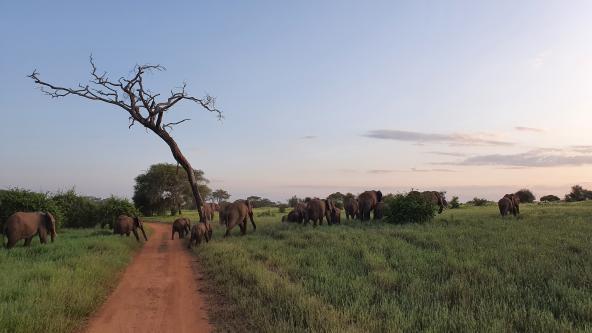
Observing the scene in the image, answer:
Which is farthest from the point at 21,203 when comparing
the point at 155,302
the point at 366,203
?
the point at 366,203

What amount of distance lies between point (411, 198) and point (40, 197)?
2063 centimetres

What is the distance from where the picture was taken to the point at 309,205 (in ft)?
86.5

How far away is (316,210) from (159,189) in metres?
38.7

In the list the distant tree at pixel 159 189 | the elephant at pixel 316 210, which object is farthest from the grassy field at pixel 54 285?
the distant tree at pixel 159 189

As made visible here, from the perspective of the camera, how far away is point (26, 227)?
1691cm

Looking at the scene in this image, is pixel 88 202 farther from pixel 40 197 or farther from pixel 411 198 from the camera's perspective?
pixel 411 198

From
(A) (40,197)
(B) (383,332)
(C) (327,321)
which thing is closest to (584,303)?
(B) (383,332)

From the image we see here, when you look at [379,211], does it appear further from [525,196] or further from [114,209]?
[525,196]

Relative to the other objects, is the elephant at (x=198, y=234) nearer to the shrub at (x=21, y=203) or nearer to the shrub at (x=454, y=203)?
the shrub at (x=21, y=203)

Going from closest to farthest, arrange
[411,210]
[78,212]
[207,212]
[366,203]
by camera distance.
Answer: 1. [411,210]
2. [366,203]
3. [78,212]
4. [207,212]

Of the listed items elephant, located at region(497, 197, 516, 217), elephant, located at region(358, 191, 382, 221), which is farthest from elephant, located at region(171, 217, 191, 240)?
elephant, located at region(497, 197, 516, 217)

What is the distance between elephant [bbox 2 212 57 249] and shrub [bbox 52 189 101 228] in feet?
43.8

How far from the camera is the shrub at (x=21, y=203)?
889 inches

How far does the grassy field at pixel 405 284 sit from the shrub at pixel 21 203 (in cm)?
1192
